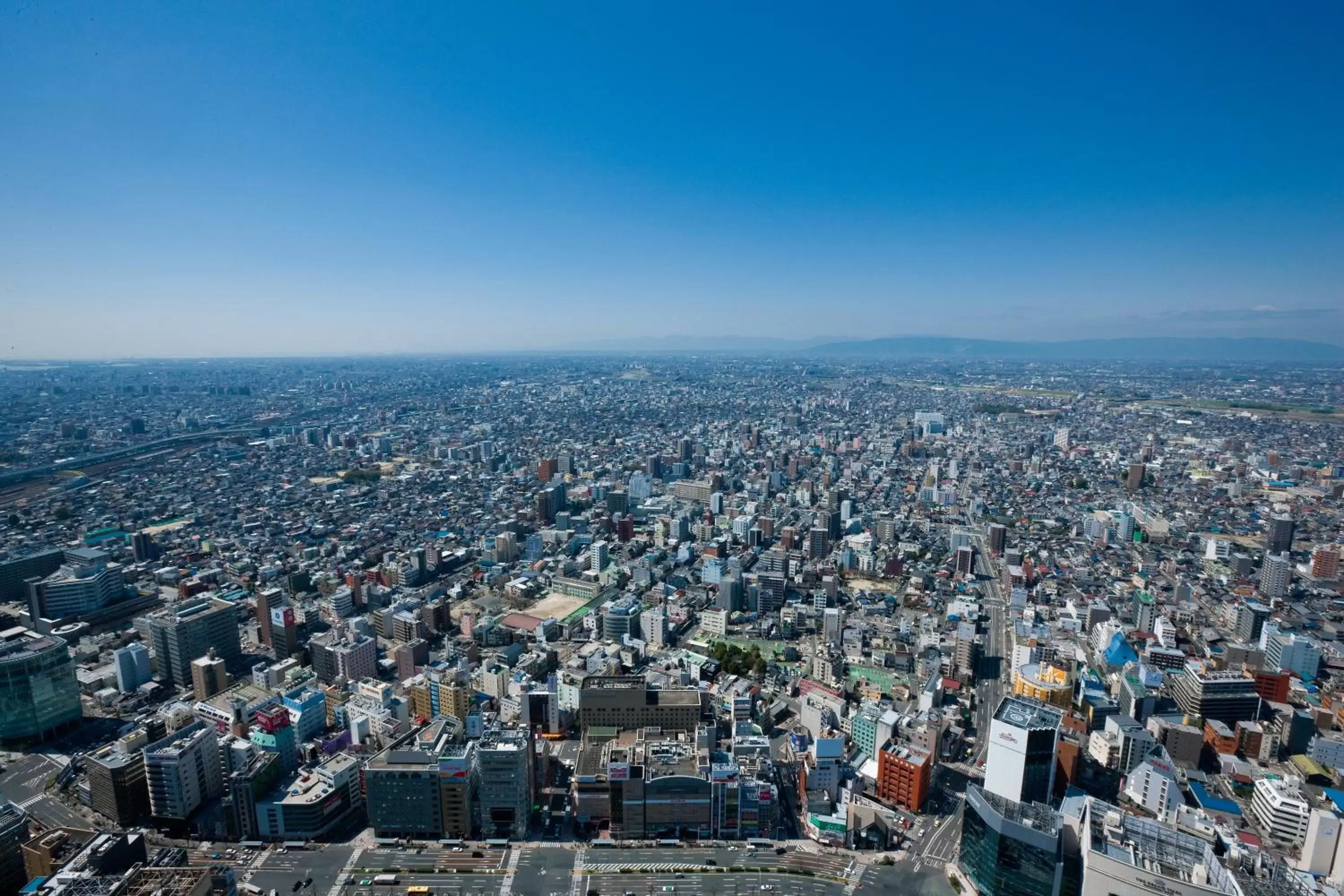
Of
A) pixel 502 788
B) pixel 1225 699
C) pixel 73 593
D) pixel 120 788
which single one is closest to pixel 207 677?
pixel 120 788

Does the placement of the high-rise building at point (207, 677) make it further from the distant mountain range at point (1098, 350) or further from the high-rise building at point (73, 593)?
the distant mountain range at point (1098, 350)

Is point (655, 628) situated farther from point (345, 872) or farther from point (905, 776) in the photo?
point (345, 872)

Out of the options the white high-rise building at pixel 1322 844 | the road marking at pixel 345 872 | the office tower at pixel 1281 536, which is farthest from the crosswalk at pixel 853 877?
the office tower at pixel 1281 536

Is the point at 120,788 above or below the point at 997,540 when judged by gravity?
above

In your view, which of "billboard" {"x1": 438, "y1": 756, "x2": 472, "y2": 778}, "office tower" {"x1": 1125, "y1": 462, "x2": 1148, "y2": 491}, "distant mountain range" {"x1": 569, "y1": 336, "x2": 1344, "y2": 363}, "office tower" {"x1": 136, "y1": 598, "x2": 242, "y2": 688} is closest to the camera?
"billboard" {"x1": 438, "y1": 756, "x2": 472, "y2": 778}

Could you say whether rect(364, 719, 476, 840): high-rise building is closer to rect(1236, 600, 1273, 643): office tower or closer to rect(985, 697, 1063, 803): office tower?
rect(985, 697, 1063, 803): office tower

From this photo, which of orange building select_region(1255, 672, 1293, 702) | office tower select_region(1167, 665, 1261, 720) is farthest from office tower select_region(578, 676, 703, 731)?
orange building select_region(1255, 672, 1293, 702)
